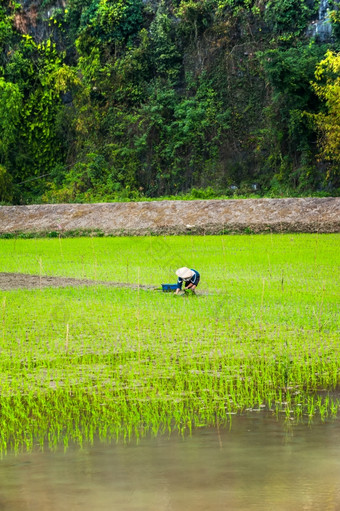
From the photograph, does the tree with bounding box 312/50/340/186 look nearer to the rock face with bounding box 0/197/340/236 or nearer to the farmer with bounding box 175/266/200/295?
the rock face with bounding box 0/197/340/236

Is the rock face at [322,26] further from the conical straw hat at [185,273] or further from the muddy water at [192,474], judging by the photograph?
the muddy water at [192,474]

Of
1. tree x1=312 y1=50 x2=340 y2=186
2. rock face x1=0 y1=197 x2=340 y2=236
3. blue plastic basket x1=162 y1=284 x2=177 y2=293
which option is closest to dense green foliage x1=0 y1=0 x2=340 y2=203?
tree x1=312 y1=50 x2=340 y2=186

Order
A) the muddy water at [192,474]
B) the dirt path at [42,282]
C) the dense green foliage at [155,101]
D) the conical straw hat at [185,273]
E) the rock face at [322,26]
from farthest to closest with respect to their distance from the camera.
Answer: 1. the dense green foliage at [155,101]
2. the rock face at [322,26]
3. the dirt path at [42,282]
4. the conical straw hat at [185,273]
5. the muddy water at [192,474]

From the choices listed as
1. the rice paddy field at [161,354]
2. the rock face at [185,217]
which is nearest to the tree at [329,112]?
the rock face at [185,217]

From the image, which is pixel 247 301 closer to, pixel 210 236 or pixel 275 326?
pixel 275 326

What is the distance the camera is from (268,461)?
12.3 feet

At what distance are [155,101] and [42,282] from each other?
18.8m

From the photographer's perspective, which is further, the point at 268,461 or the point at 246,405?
the point at 246,405

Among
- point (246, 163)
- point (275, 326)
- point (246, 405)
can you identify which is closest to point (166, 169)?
point (246, 163)

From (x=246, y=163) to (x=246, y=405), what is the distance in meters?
23.6

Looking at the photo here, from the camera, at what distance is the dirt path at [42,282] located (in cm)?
1114

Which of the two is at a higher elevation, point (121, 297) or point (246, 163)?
point (246, 163)

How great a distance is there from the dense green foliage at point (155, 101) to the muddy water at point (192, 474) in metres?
21.9

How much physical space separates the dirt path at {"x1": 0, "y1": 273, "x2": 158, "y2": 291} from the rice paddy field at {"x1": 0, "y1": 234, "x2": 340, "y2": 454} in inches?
7.2
